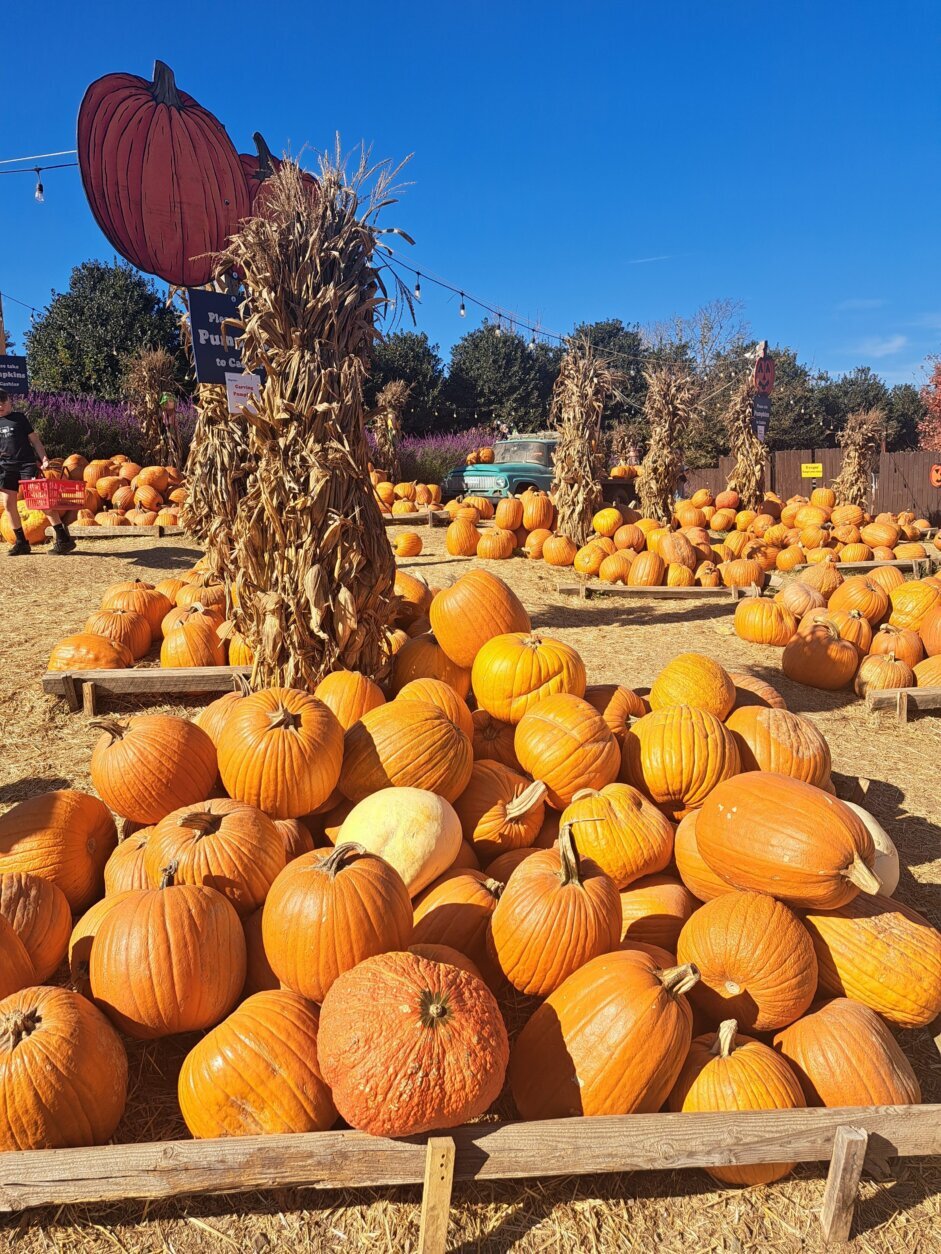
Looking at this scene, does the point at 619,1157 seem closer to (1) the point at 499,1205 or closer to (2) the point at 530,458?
(1) the point at 499,1205

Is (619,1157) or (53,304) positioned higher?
(53,304)

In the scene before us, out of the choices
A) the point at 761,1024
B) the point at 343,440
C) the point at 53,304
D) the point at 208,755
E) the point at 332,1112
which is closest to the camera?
the point at 332,1112

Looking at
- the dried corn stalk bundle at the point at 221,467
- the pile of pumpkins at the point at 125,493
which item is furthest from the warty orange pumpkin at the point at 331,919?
the pile of pumpkins at the point at 125,493

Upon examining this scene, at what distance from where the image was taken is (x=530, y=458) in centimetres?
1825

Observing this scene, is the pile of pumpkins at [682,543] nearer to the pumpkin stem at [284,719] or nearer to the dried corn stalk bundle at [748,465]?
the dried corn stalk bundle at [748,465]

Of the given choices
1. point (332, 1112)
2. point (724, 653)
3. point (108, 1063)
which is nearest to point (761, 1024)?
point (332, 1112)

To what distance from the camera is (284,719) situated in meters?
2.71

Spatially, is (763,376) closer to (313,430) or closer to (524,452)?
(524,452)

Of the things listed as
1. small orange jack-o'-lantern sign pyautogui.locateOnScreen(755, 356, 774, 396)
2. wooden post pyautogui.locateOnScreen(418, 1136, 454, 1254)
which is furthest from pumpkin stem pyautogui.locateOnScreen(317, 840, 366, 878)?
small orange jack-o'-lantern sign pyautogui.locateOnScreen(755, 356, 774, 396)

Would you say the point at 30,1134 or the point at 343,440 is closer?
the point at 30,1134

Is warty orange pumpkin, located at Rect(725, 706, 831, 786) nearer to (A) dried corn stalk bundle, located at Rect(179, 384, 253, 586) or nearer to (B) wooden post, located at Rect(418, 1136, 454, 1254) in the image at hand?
(B) wooden post, located at Rect(418, 1136, 454, 1254)

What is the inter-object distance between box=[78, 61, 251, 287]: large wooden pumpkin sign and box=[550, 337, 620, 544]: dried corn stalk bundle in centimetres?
549

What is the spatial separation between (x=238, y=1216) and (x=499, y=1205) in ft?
2.02

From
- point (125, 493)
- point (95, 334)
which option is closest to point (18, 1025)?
point (125, 493)
